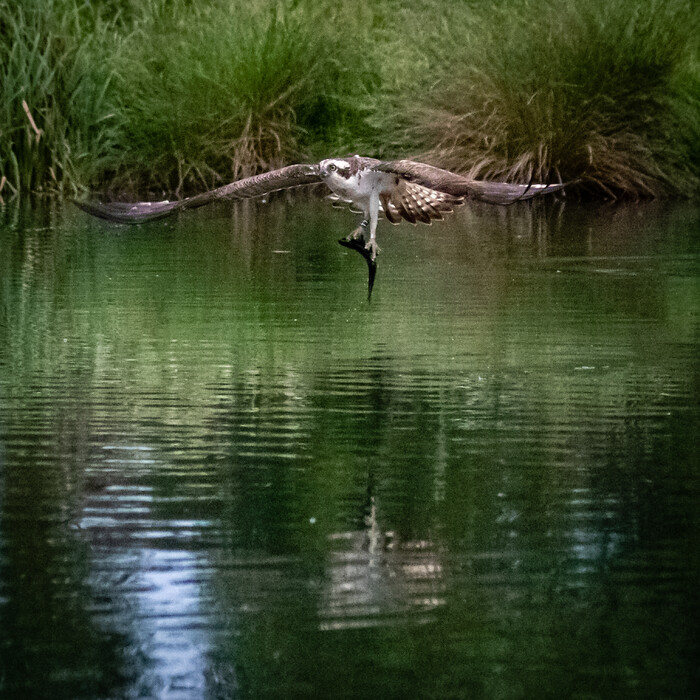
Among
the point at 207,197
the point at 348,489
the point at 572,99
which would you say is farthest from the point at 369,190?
Result: the point at 572,99

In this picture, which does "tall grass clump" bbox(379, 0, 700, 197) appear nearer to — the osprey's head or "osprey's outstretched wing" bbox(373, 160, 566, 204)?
the osprey's head

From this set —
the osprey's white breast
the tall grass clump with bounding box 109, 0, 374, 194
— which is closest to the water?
the osprey's white breast

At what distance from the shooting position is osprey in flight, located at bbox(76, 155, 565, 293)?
7.93 meters

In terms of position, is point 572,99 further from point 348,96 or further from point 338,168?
point 338,168

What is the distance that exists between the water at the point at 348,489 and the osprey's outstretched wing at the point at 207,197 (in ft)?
2.35

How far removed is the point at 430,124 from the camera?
64.1 ft

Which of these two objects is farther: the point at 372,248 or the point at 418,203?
the point at 418,203

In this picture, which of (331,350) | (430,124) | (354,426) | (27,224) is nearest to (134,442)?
(354,426)

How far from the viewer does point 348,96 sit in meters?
20.9

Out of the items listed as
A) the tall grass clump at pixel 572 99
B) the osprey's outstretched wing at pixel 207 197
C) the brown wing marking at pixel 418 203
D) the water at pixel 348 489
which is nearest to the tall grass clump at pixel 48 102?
the tall grass clump at pixel 572 99

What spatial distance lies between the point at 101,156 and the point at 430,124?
3486 millimetres

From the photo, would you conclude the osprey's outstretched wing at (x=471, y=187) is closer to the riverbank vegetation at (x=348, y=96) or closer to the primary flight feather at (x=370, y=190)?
the primary flight feather at (x=370, y=190)

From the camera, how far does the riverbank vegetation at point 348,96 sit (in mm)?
18766

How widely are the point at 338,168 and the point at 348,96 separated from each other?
12.0 m
